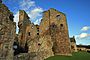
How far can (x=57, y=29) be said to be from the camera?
2981 cm

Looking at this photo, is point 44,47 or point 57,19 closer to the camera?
point 44,47

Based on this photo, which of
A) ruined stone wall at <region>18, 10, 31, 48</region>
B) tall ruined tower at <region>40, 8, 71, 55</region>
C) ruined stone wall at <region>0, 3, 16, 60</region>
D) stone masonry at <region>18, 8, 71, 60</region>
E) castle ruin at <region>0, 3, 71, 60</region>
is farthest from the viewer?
ruined stone wall at <region>18, 10, 31, 48</region>

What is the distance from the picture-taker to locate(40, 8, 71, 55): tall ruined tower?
28312 mm

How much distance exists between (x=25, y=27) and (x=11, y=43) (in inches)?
754

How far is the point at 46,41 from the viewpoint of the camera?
2733 cm

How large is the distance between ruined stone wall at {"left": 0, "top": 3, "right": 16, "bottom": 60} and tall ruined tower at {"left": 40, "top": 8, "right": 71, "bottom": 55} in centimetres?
1298

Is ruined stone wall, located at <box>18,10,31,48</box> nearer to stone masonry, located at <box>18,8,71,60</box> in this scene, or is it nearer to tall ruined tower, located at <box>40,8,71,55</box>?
stone masonry, located at <box>18,8,71,60</box>

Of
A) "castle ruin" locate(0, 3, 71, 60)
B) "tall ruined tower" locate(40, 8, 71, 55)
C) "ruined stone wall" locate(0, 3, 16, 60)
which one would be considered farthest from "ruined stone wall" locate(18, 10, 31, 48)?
"ruined stone wall" locate(0, 3, 16, 60)

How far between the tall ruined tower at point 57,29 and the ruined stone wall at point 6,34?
1298cm

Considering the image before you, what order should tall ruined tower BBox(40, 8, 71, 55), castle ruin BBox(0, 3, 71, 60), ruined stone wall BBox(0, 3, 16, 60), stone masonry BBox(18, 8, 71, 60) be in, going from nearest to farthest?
1. ruined stone wall BBox(0, 3, 16, 60)
2. castle ruin BBox(0, 3, 71, 60)
3. stone masonry BBox(18, 8, 71, 60)
4. tall ruined tower BBox(40, 8, 71, 55)

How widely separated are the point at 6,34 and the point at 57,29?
15000 mm

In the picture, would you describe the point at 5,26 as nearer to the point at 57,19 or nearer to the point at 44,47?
the point at 44,47

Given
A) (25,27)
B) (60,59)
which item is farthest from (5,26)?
(25,27)

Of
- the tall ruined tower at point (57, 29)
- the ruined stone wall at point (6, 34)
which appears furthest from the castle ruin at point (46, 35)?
the ruined stone wall at point (6, 34)
